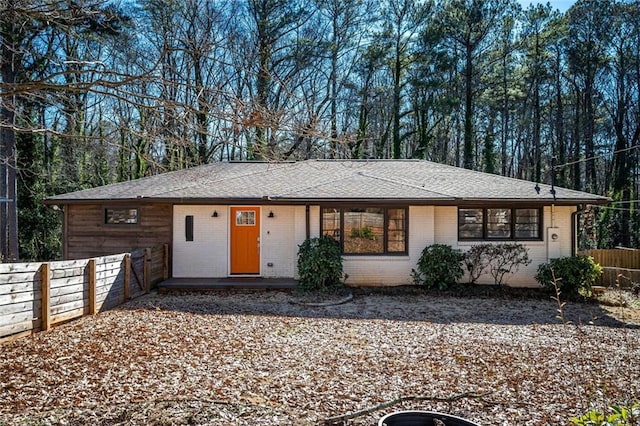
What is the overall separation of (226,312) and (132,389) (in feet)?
12.7

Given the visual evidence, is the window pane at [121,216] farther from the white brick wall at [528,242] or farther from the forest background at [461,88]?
the white brick wall at [528,242]

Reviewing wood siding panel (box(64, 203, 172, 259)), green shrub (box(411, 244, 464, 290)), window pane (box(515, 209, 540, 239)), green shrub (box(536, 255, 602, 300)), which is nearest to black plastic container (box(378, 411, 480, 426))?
green shrub (box(411, 244, 464, 290))

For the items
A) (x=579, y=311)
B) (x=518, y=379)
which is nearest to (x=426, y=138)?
(x=579, y=311)

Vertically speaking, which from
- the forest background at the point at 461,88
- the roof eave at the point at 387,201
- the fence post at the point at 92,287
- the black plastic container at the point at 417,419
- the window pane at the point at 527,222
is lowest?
the black plastic container at the point at 417,419

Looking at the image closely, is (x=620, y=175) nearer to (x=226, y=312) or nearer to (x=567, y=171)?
(x=567, y=171)

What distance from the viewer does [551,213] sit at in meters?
10.8

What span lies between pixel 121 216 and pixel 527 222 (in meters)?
10.8

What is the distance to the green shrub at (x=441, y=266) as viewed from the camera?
10227 millimetres

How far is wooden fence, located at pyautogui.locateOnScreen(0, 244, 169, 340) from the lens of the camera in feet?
19.6

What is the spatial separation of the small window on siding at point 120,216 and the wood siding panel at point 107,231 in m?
0.11

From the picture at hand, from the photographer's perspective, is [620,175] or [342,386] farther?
[620,175]

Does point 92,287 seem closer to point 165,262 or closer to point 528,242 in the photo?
point 165,262

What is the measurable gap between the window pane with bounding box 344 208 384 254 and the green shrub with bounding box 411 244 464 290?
121cm

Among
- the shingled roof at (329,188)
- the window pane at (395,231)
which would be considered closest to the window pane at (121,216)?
the shingled roof at (329,188)
